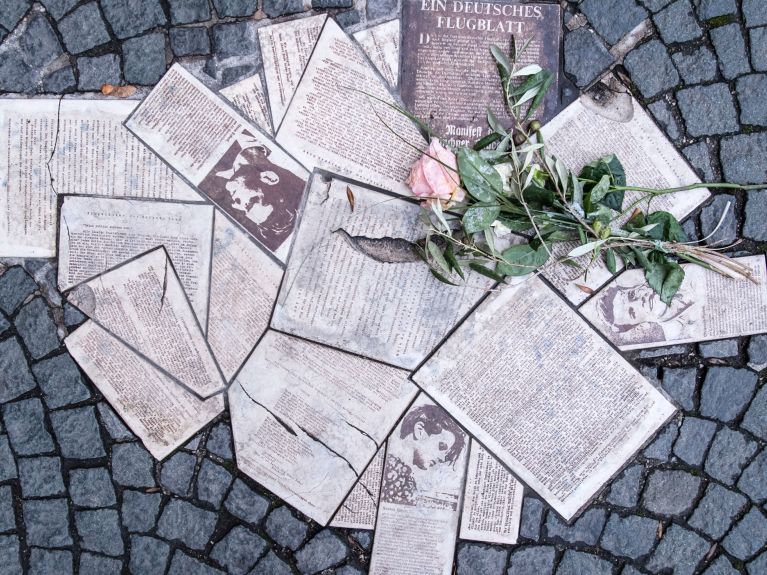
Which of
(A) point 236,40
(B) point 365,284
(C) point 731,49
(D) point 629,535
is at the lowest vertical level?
(D) point 629,535

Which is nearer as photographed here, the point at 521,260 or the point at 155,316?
the point at 521,260

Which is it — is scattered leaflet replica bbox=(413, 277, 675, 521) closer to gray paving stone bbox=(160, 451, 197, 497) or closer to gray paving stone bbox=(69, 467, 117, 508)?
gray paving stone bbox=(160, 451, 197, 497)

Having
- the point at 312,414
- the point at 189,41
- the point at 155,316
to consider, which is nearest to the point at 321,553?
the point at 312,414

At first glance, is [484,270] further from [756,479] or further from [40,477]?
[40,477]

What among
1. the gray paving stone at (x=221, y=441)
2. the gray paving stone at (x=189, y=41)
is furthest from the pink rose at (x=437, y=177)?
the gray paving stone at (x=221, y=441)

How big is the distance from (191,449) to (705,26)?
2825 mm

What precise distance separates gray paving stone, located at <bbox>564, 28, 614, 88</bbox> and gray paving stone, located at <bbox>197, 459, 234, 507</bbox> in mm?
2236

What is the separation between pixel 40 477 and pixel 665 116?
307 cm

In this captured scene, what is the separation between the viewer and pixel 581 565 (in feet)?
8.49

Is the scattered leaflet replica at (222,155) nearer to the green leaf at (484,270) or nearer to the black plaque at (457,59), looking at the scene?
the black plaque at (457,59)

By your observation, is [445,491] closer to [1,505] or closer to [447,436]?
[447,436]

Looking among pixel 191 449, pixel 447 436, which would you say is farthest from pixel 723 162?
pixel 191 449

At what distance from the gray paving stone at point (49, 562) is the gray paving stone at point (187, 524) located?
1.34 ft

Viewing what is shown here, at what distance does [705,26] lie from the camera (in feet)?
8.38
